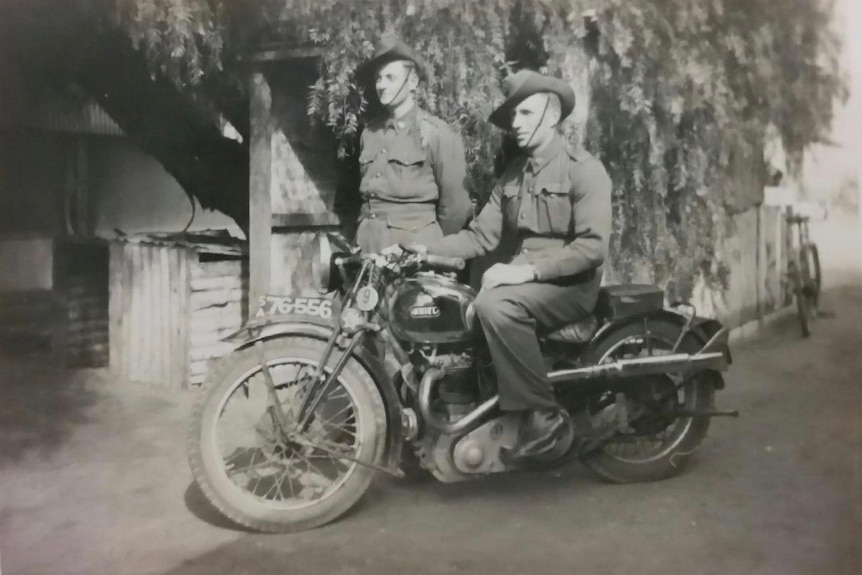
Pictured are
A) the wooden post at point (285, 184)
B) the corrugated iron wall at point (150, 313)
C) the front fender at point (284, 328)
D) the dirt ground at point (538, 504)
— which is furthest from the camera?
the corrugated iron wall at point (150, 313)

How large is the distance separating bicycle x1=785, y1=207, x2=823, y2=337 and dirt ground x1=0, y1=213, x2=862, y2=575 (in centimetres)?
3

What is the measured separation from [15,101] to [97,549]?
3.64 feet

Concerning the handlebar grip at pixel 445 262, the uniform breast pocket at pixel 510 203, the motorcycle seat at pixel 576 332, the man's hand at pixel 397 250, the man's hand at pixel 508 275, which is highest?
the uniform breast pocket at pixel 510 203

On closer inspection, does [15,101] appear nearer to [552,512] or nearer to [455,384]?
[455,384]

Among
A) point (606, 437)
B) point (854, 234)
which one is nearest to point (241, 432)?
point (606, 437)

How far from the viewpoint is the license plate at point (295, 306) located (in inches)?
74.9

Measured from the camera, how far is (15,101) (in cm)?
200

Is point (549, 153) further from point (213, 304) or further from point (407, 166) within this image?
point (213, 304)

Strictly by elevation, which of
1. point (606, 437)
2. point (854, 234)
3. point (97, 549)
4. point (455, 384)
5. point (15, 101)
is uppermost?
point (15, 101)

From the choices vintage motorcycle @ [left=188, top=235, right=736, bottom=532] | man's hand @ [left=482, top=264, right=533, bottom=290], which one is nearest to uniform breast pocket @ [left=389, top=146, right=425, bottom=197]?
vintage motorcycle @ [left=188, top=235, right=736, bottom=532]

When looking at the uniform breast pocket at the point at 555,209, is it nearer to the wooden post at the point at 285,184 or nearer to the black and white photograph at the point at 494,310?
the black and white photograph at the point at 494,310

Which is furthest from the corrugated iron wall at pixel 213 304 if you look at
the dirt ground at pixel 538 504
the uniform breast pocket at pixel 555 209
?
the uniform breast pocket at pixel 555 209

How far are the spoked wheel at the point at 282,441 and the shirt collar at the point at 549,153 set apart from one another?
0.67 meters

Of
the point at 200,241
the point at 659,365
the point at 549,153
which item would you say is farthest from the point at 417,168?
the point at 200,241
